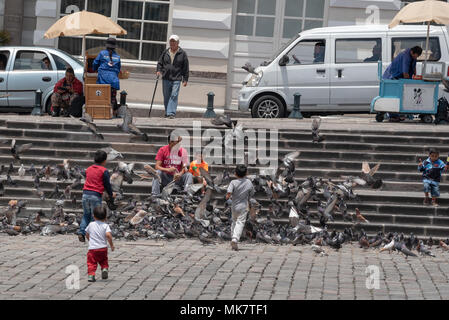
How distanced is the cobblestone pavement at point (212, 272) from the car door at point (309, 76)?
6.65 m

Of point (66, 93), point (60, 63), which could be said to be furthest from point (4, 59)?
point (66, 93)

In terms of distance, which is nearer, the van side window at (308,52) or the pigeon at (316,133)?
the pigeon at (316,133)

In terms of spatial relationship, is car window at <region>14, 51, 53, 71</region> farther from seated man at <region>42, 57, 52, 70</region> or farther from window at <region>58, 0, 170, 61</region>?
window at <region>58, 0, 170, 61</region>

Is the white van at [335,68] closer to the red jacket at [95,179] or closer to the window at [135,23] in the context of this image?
the window at [135,23]

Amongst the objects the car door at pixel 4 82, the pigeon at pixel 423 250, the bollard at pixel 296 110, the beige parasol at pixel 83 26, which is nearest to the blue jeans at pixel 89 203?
the pigeon at pixel 423 250

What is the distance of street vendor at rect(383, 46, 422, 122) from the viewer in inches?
756

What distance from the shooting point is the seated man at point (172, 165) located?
15570 mm

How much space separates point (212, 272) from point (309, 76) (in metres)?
9.26

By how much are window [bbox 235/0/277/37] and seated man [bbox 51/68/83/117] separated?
5.35 metres

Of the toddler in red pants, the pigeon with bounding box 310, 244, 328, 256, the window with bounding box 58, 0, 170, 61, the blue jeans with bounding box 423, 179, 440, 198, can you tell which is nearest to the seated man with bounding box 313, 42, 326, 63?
the window with bounding box 58, 0, 170, 61

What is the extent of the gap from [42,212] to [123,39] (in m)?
9.64

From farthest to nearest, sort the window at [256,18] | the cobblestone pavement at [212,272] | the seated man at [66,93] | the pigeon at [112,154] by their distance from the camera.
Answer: the window at [256,18] < the seated man at [66,93] < the pigeon at [112,154] < the cobblestone pavement at [212,272]
